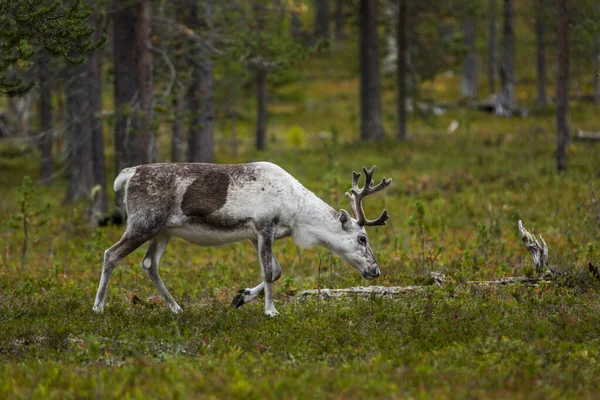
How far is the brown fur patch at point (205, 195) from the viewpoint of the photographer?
31.2ft

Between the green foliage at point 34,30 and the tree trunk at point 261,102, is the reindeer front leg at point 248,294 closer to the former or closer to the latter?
the green foliage at point 34,30

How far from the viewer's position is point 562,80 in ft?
62.6

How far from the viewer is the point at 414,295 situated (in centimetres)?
1008

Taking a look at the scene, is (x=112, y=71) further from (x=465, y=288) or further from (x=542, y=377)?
(x=542, y=377)

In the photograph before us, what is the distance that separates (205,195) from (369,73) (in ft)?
56.5

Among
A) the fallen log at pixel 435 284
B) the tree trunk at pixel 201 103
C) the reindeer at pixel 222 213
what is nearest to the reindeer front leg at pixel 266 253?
the reindeer at pixel 222 213

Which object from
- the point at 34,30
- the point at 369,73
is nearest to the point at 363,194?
the point at 34,30

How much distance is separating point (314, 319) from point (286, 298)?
1630 millimetres

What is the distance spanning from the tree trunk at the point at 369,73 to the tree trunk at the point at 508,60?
7.67 metres

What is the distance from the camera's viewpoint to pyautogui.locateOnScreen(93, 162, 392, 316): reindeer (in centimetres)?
950

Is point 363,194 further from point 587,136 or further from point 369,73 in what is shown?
point 587,136

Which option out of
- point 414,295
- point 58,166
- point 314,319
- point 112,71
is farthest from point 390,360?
point 58,166

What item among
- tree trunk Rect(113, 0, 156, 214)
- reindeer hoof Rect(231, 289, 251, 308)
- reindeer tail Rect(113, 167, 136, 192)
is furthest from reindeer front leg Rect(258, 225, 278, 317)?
tree trunk Rect(113, 0, 156, 214)

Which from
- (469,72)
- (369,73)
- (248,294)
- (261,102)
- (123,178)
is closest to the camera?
(123,178)
